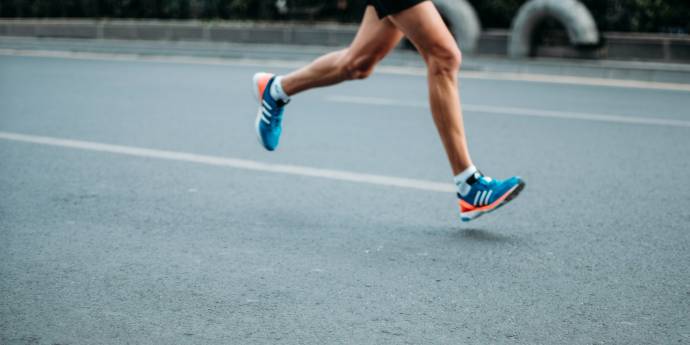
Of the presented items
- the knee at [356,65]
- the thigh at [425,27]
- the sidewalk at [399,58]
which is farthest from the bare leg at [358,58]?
the sidewalk at [399,58]

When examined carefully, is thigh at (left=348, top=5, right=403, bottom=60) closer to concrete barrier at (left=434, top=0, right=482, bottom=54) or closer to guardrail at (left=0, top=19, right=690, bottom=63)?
guardrail at (left=0, top=19, right=690, bottom=63)

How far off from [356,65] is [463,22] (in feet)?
35.5

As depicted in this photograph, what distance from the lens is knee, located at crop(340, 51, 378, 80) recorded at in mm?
4551

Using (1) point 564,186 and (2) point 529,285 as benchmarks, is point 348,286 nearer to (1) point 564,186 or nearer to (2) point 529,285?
(2) point 529,285

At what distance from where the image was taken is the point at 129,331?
115 inches

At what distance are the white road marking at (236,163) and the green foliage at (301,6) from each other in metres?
10.0

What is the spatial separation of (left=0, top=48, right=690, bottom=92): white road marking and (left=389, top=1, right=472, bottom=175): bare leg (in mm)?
7407

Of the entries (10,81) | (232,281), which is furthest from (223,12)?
(232,281)

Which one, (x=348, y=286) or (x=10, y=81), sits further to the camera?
(x=10, y=81)

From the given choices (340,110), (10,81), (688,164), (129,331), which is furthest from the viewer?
(10,81)

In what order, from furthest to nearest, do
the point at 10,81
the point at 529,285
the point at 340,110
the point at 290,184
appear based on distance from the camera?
the point at 10,81, the point at 340,110, the point at 290,184, the point at 529,285

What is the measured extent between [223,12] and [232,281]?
18.1 m

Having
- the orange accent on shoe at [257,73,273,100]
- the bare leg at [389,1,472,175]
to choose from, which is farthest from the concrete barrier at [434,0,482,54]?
the bare leg at [389,1,472,175]

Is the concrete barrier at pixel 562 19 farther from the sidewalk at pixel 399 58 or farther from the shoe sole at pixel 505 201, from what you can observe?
the shoe sole at pixel 505 201
